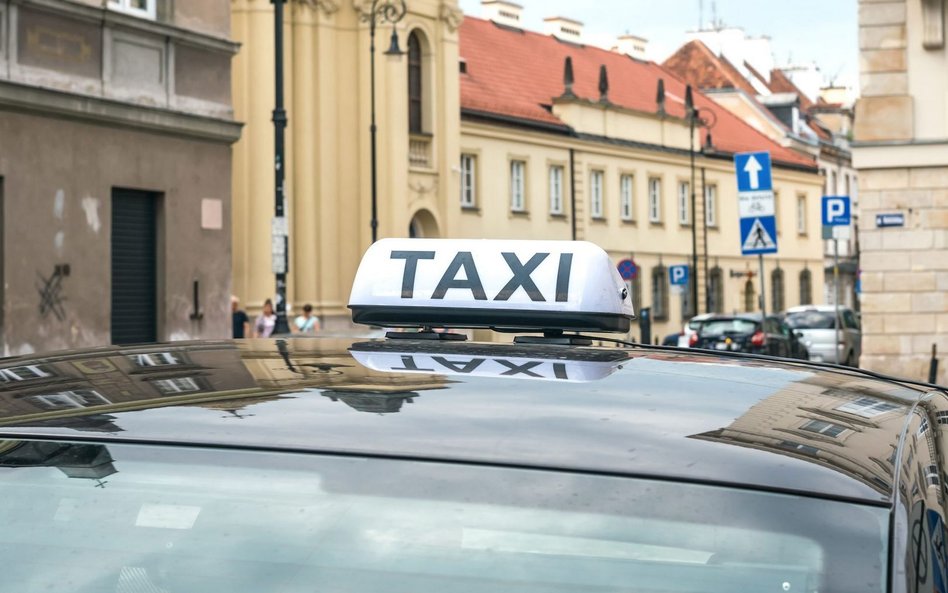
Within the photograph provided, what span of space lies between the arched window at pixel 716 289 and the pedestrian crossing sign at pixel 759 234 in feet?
141

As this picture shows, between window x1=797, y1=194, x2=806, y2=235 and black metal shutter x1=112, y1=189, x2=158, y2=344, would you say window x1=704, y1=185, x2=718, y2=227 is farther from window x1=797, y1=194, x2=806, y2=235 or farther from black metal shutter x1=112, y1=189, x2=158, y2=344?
black metal shutter x1=112, y1=189, x2=158, y2=344

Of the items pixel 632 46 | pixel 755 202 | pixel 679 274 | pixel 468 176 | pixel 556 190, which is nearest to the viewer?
pixel 755 202

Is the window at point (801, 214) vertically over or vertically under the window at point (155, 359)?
over

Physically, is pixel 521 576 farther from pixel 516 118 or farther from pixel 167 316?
pixel 516 118

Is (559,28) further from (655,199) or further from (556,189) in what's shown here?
(556,189)

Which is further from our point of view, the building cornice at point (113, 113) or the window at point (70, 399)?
the building cornice at point (113, 113)

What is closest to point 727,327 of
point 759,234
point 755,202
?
point 755,202

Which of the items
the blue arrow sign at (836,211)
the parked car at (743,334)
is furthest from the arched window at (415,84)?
the blue arrow sign at (836,211)

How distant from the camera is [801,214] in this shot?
7450cm

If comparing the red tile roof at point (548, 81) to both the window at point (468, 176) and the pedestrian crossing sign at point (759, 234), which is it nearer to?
the window at point (468, 176)

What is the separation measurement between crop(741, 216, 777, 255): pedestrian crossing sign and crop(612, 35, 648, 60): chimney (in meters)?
50.4

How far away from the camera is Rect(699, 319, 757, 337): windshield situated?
35500mm

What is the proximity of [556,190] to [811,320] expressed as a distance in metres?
16.9

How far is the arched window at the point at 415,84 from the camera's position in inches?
1731
